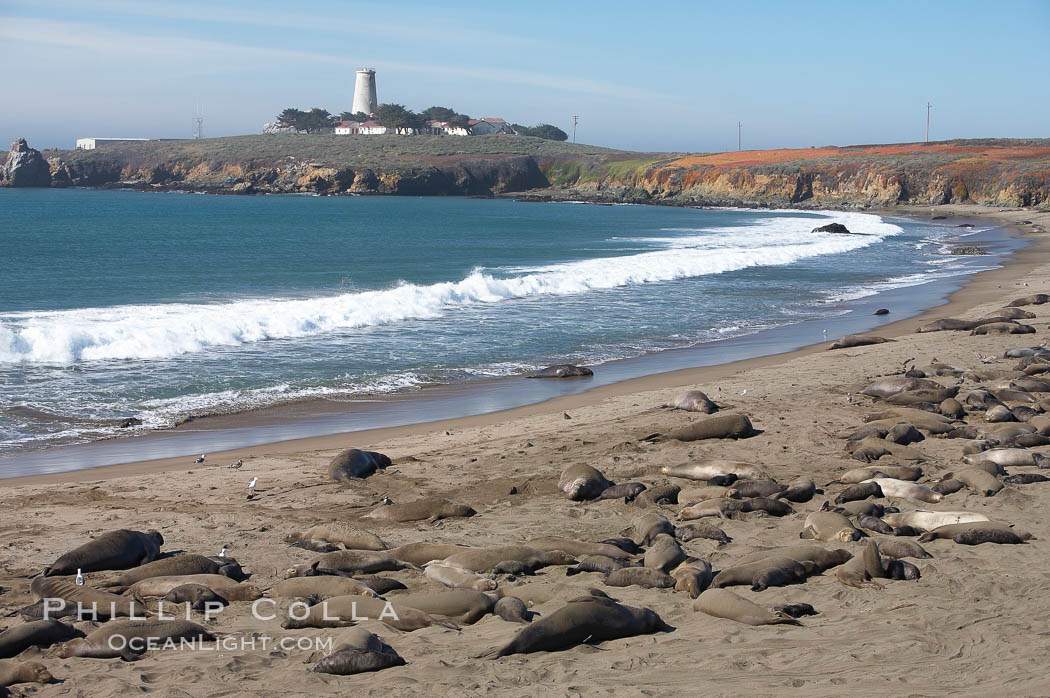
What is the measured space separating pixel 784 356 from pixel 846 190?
2821 inches

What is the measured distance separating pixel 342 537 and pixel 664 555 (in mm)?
2524

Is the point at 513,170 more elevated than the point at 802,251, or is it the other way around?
the point at 513,170

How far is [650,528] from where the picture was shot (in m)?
7.32

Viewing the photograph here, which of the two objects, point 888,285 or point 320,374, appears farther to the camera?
point 888,285

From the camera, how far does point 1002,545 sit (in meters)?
6.87

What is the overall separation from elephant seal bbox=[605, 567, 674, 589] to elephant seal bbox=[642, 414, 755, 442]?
14.5 ft

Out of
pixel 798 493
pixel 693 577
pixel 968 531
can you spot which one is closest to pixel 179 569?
pixel 693 577

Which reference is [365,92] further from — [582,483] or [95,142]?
[582,483]

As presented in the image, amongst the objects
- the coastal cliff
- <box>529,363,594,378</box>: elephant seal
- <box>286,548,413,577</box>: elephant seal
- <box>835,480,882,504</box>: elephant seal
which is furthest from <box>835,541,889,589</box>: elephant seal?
the coastal cliff

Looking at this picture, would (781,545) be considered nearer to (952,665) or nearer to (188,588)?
(952,665)

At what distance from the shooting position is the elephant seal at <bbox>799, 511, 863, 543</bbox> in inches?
276

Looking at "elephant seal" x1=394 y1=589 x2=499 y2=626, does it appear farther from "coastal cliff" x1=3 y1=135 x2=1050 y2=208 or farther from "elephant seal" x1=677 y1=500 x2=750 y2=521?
"coastal cliff" x1=3 y1=135 x2=1050 y2=208

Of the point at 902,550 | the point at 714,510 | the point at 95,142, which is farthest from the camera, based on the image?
the point at 95,142

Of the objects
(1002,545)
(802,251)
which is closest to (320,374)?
(1002,545)
